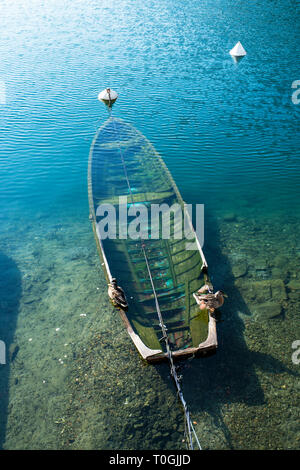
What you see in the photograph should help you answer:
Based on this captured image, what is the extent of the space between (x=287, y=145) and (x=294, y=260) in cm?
916

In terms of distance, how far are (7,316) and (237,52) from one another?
28875mm

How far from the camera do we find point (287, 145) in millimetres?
19766

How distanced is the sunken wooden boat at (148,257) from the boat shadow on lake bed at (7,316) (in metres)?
3.86

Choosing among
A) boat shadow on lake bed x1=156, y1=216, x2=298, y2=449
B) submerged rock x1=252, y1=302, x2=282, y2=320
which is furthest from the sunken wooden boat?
submerged rock x1=252, y1=302, x2=282, y2=320

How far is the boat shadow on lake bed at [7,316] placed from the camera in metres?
9.78

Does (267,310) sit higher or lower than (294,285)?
lower

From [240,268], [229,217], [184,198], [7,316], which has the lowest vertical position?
[7,316]

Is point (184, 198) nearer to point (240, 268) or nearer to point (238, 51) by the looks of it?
point (240, 268)

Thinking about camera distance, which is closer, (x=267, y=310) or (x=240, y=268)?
(x=267, y=310)

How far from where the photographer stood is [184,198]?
1669 cm

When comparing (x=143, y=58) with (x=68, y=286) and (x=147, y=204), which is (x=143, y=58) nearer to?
(x=147, y=204)

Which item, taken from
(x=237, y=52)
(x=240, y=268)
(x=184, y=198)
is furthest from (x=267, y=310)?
(x=237, y=52)

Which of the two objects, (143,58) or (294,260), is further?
(143,58)

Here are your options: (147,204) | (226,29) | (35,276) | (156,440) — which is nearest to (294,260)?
(147,204)
